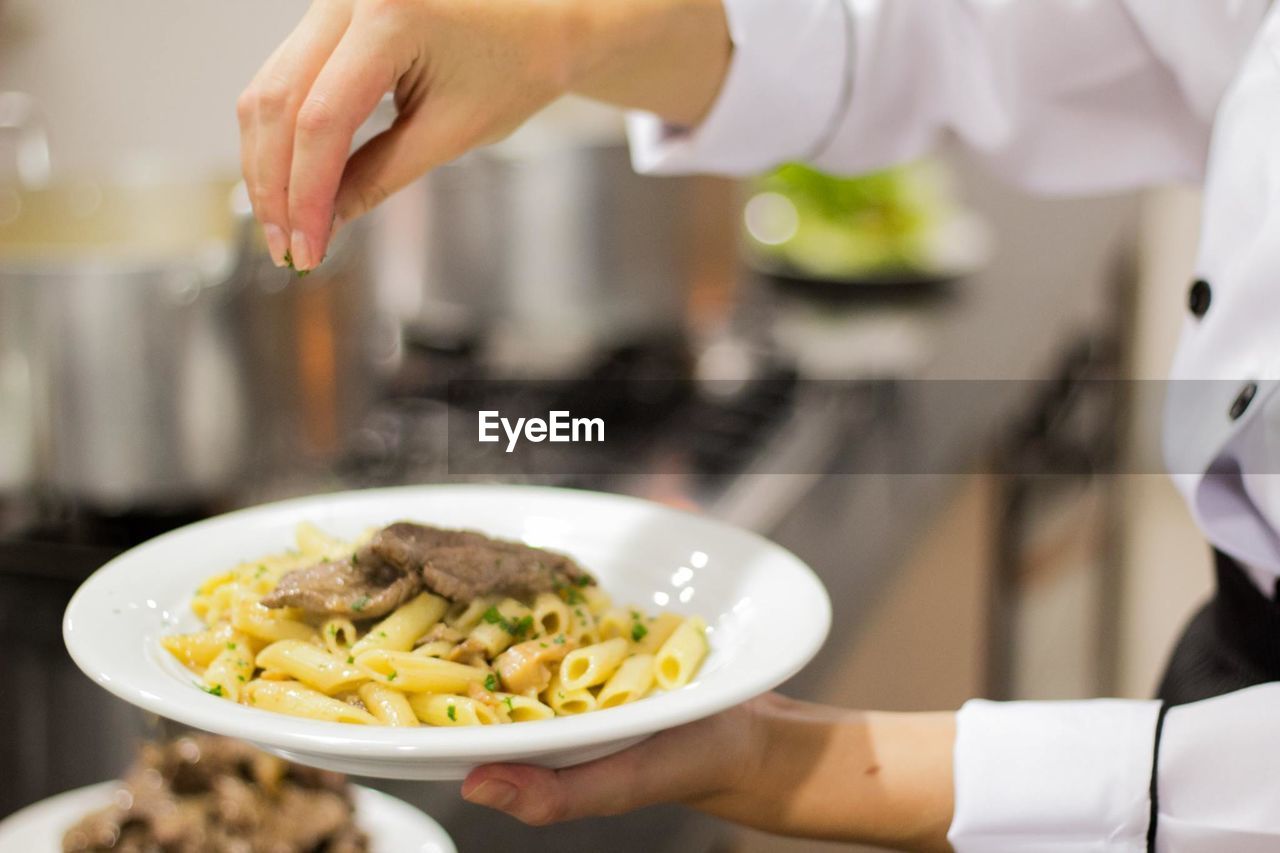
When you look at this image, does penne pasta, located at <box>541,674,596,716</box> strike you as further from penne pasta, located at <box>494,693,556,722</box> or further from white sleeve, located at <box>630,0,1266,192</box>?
white sleeve, located at <box>630,0,1266,192</box>

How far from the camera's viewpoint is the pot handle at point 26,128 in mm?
1767

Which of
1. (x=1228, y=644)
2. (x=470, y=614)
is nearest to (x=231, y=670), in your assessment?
(x=470, y=614)

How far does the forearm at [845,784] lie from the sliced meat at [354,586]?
21cm

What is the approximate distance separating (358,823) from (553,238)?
0.84 meters

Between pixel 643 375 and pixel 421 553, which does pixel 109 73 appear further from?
pixel 421 553

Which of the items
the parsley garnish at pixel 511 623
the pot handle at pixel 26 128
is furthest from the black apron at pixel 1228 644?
the pot handle at pixel 26 128

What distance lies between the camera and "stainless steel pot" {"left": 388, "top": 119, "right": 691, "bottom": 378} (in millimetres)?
1487

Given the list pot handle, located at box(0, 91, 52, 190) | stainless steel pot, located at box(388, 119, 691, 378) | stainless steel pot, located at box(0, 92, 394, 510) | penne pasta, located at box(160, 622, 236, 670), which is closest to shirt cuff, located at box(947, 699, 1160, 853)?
penne pasta, located at box(160, 622, 236, 670)

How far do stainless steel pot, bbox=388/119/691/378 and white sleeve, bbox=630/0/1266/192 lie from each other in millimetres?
410

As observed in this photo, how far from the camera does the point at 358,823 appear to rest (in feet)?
2.58

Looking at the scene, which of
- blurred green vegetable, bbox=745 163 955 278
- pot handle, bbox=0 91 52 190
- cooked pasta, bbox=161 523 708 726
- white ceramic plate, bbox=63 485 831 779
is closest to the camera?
white ceramic plate, bbox=63 485 831 779

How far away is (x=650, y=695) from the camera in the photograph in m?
0.72

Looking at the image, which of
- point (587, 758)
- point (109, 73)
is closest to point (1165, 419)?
point (587, 758)

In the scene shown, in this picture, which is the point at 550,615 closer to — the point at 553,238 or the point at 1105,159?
the point at 1105,159
